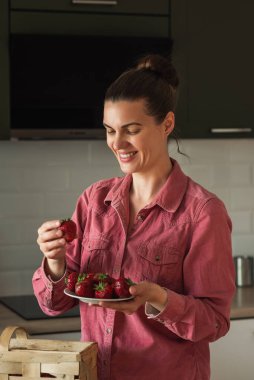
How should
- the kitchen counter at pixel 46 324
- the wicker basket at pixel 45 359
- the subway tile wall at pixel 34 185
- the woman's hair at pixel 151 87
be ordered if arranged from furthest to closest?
the subway tile wall at pixel 34 185 < the kitchen counter at pixel 46 324 < the woman's hair at pixel 151 87 < the wicker basket at pixel 45 359

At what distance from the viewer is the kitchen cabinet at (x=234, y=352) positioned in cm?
325

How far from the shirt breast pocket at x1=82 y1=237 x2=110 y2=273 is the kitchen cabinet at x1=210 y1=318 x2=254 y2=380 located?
1171 millimetres

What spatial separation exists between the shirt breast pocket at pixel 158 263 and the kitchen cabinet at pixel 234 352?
3.90 ft

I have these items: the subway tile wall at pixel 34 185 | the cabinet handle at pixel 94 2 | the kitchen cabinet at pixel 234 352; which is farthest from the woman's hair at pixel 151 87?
the subway tile wall at pixel 34 185

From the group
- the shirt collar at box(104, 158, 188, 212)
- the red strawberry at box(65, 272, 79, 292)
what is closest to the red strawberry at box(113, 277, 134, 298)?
the red strawberry at box(65, 272, 79, 292)

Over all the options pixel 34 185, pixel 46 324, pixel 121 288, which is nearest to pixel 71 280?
pixel 121 288

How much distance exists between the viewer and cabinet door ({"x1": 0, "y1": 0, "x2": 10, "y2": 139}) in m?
3.19

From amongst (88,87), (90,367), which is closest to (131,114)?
(90,367)

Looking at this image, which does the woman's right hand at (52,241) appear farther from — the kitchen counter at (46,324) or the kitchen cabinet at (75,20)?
the kitchen cabinet at (75,20)

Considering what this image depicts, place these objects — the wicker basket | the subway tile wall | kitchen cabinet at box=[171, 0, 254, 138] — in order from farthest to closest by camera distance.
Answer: the subway tile wall → kitchen cabinet at box=[171, 0, 254, 138] → the wicker basket

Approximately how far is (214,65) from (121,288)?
5.73ft

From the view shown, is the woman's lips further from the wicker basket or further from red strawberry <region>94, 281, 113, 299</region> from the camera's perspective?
the wicker basket

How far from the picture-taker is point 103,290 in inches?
78.3

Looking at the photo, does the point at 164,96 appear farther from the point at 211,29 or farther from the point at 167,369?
the point at 211,29
